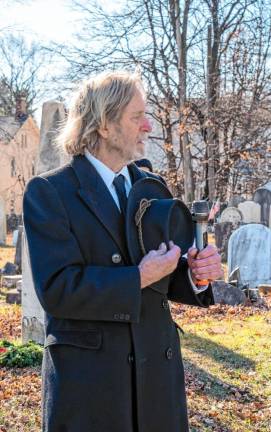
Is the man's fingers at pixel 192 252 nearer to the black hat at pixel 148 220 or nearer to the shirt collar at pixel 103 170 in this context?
the black hat at pixel 148 220

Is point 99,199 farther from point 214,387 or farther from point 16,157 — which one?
point 16,157

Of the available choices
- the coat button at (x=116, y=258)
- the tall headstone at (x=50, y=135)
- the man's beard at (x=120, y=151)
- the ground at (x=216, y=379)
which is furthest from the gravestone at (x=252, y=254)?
the coat button at (x=116, y=258)

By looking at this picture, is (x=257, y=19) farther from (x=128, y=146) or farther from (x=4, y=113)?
(x=4, y=113)

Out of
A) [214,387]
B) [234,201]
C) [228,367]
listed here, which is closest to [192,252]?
[214,387]

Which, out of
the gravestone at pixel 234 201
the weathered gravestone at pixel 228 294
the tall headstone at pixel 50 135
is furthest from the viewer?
the gravestone at pixel 234 201

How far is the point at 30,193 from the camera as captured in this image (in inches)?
82.4

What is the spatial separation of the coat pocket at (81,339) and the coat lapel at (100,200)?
0.98 feet

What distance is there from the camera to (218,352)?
244 inches

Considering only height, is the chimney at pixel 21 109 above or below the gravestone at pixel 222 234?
above

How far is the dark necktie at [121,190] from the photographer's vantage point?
2205mm

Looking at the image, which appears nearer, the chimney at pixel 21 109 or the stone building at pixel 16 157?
the stone building at pixel 16 157

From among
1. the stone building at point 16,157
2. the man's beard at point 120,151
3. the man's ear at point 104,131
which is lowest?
the man's beard at point 120,151

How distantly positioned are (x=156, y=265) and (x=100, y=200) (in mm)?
311

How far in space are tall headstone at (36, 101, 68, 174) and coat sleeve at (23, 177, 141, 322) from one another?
Result: 470 centimetres
